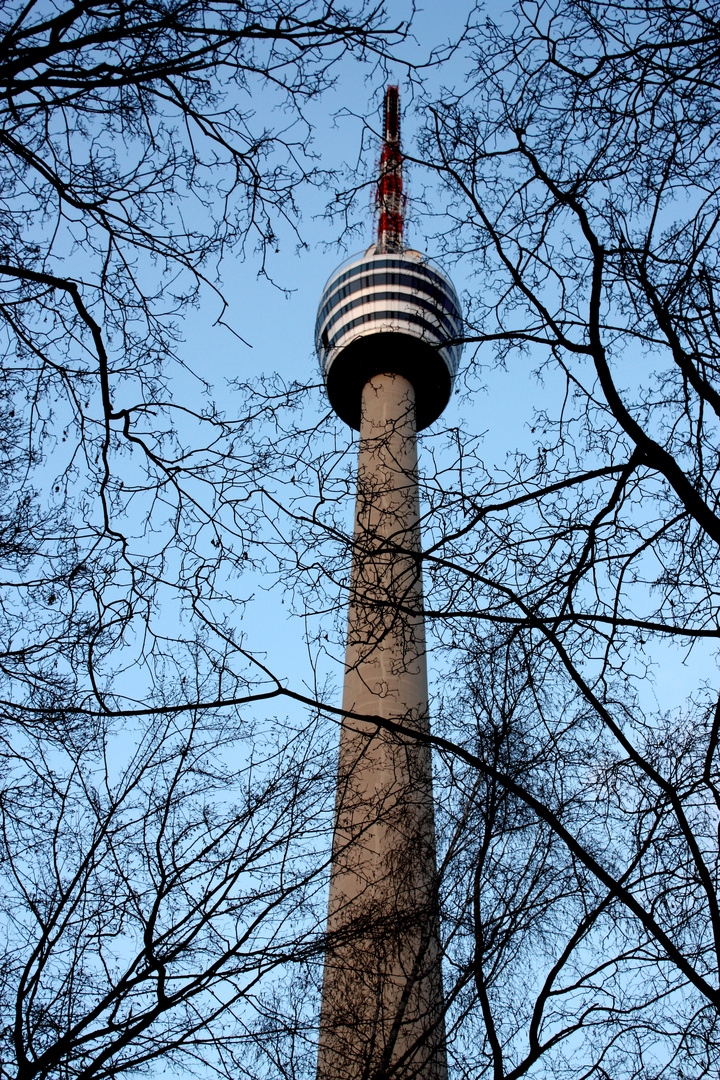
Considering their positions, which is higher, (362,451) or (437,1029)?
(362,451)

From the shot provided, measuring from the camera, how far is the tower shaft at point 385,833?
5.18 metres

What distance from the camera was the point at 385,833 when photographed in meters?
8.39

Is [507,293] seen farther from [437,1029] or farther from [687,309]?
[437,1029]

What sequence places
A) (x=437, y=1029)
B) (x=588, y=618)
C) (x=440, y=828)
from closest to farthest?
(x=588, y=618) → (x=437, y=1029) → (x=440, y=828)

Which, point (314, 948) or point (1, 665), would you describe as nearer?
point (1, 665)

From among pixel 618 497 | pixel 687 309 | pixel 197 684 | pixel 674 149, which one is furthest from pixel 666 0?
Result: pixel 197 684

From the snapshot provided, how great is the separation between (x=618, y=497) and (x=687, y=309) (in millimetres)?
1096

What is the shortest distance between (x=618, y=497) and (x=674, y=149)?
1.94 meters

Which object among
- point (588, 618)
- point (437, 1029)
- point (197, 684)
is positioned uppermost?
point (197, 684)

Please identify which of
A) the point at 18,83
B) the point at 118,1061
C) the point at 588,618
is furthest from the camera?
the point at 118,1061

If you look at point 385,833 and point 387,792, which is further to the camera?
point 385,833

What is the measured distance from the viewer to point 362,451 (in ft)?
18.8

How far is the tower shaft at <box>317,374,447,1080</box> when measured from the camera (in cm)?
518

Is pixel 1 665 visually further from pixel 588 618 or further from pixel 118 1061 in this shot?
pixel 588 618
